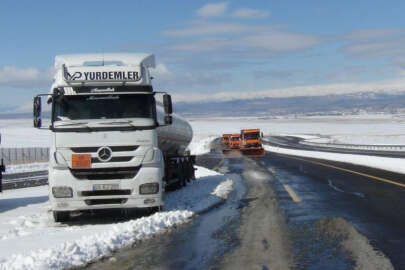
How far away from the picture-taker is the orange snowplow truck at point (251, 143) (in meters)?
49.2

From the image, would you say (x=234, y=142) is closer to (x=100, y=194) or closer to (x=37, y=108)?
(x=100, y=194)

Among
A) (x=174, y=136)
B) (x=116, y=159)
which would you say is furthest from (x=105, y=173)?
(x=174, y=136)

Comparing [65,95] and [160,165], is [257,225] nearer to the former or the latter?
[160,165]

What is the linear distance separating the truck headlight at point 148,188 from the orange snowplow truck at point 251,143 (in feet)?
126

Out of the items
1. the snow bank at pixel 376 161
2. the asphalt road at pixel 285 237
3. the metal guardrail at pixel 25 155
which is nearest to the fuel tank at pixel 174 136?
the asphalt road at pixel 285 237

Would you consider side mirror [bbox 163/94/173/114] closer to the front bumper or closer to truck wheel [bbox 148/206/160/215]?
the front bumper

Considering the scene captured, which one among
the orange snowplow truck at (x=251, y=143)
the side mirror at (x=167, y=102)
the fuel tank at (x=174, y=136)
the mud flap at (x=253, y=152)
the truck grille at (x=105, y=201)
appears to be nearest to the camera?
the truck grille at (x=105, y=201)

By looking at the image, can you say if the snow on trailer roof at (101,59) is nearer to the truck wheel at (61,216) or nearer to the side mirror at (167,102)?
the side mirror at (167,102)

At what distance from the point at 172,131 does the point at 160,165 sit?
6777 mm

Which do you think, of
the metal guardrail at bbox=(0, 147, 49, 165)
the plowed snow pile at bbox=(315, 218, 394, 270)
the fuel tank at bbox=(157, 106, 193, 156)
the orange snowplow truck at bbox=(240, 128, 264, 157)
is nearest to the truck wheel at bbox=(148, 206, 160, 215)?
the fuel tank at bbox=(157, 106, 193, 156)

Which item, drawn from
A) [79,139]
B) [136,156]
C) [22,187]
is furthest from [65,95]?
[22,187]

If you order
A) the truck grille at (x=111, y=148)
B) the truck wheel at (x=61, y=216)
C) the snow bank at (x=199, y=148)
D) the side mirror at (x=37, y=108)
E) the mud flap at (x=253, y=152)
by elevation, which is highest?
the side mirror at (x=37, y=108)

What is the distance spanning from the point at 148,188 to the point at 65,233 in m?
1.93

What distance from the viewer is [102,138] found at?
34.8 feet
